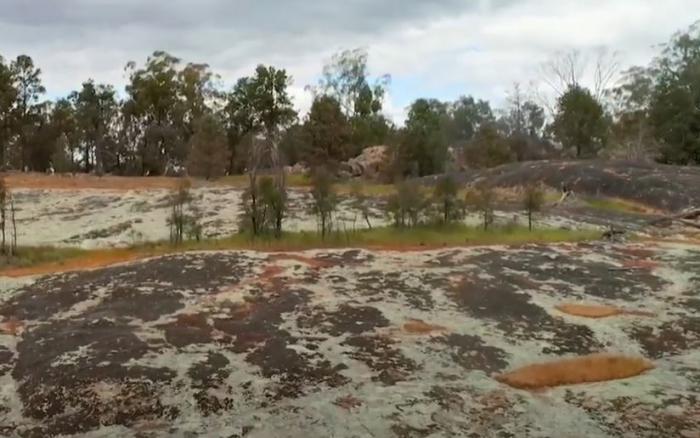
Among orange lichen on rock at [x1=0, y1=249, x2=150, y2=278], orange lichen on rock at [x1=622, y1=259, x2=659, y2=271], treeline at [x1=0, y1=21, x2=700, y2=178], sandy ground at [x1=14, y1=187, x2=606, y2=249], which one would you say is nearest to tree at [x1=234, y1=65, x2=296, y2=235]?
treeline at [x1=0, y1=21, x2=700, y2=178]

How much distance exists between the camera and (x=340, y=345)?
886cm

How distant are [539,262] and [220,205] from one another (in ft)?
40.8

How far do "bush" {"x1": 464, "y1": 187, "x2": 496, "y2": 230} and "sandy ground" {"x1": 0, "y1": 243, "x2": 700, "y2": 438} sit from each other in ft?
19.0

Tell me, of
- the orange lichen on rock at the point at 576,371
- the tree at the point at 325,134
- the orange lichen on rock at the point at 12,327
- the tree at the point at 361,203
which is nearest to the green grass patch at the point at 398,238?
the tree at the point at 361,203

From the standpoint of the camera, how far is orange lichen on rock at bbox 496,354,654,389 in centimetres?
801

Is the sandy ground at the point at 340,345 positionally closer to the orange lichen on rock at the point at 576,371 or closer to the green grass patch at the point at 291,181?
the orange lichen on rock at the point at 576,371

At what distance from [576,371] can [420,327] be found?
2064 mm

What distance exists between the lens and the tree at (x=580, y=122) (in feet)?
136

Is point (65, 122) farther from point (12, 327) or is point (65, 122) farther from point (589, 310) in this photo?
point (589, 310)

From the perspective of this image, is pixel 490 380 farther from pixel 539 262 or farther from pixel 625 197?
pixel 625 197

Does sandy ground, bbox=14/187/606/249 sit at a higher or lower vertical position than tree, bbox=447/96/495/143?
lower

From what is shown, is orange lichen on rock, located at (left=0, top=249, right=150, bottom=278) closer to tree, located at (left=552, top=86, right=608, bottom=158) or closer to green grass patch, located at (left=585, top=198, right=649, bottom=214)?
green grass patch, located at (left=585, top=198, right=649, bottom=214)

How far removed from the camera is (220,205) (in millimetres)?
23359

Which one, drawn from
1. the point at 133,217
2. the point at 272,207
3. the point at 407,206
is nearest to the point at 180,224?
the point at 272,207
